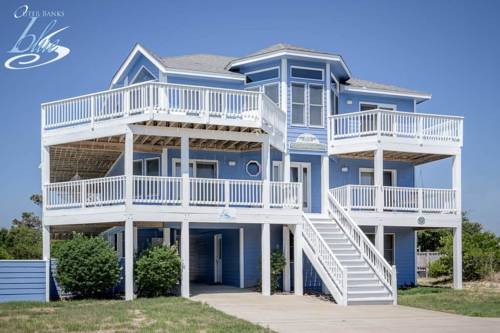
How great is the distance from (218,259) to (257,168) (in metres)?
4.05

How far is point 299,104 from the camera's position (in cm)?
2941

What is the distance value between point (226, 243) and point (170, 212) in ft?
19.0

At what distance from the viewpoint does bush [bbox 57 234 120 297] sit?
76.7 ft

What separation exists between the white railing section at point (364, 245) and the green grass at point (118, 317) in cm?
622

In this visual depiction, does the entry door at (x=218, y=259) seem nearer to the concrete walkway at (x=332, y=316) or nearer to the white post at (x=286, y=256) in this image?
the white post at (x=286, y=256)

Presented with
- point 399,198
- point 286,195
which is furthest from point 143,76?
point 399,198

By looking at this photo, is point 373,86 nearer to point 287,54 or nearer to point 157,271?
point 287,54

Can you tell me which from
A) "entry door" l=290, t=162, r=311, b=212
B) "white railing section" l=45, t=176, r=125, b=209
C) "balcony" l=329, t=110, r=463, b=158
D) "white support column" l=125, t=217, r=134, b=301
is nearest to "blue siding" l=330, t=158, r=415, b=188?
"entry door" l=290, t=162, r=311, b=212

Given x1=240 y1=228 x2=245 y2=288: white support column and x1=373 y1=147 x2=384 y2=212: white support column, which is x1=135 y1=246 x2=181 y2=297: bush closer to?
x1=240 y1=228 x2=245 y2=288: white support column

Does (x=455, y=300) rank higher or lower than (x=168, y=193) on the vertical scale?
lower

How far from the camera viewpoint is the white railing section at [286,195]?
86.9 feet

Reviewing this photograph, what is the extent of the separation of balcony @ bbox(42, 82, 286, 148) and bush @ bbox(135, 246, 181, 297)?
4236 millimetres

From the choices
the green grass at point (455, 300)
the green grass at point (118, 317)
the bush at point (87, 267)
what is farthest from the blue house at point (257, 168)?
the green grass at point (118, 317)

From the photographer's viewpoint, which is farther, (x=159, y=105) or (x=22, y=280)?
(x=159, y=105)
